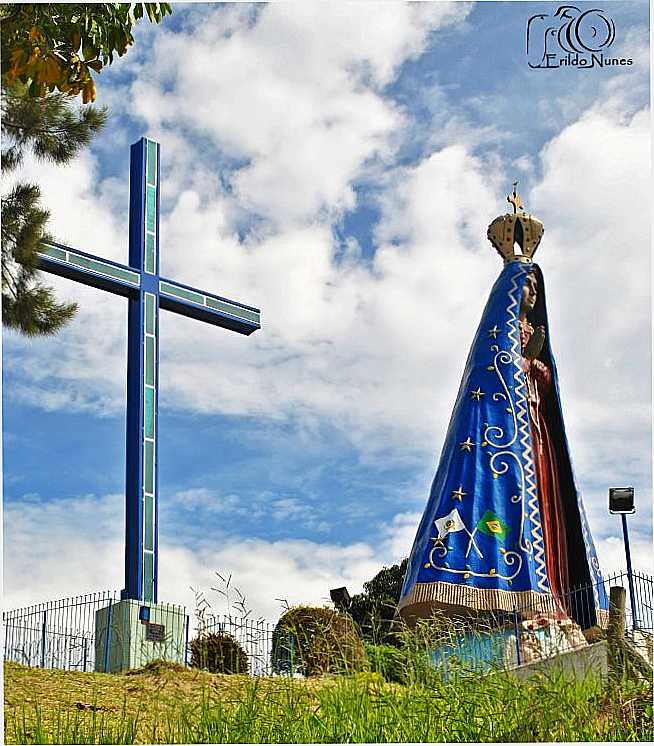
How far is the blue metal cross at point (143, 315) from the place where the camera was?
8039 millimetres

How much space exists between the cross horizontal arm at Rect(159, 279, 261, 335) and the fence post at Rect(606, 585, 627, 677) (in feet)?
12.4

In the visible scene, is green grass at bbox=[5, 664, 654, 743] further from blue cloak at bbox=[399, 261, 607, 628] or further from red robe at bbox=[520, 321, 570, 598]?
red robe at bbox=[520, 321, 570, 598]

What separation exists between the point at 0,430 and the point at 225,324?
13.8 feet

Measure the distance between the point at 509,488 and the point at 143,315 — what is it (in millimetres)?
2941

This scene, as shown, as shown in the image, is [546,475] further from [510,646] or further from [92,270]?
[92,270]

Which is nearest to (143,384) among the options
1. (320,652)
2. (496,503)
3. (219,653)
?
(219,653)

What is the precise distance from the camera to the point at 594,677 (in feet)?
17.6

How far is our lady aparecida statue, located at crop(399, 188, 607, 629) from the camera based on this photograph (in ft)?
27.5

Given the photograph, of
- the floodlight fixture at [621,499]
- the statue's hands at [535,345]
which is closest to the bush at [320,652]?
the floodlight fixture at [621,499]

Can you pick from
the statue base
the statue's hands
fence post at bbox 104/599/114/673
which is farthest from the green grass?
the statue's hands

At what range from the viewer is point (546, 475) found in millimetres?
9312

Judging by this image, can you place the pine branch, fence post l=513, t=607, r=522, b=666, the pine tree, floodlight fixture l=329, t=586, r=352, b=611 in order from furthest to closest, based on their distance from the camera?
floodlight fixture l=329, t=586, r=352, b=611 → fence post l=513, t=607, r=522, b=666 → the pine branch → the pine tree

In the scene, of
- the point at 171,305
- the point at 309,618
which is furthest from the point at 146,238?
the point at 309,618

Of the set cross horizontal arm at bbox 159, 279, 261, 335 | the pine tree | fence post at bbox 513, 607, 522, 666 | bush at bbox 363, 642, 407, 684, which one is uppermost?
cross horizontal arm at bbox 159, 279, 261, 335
